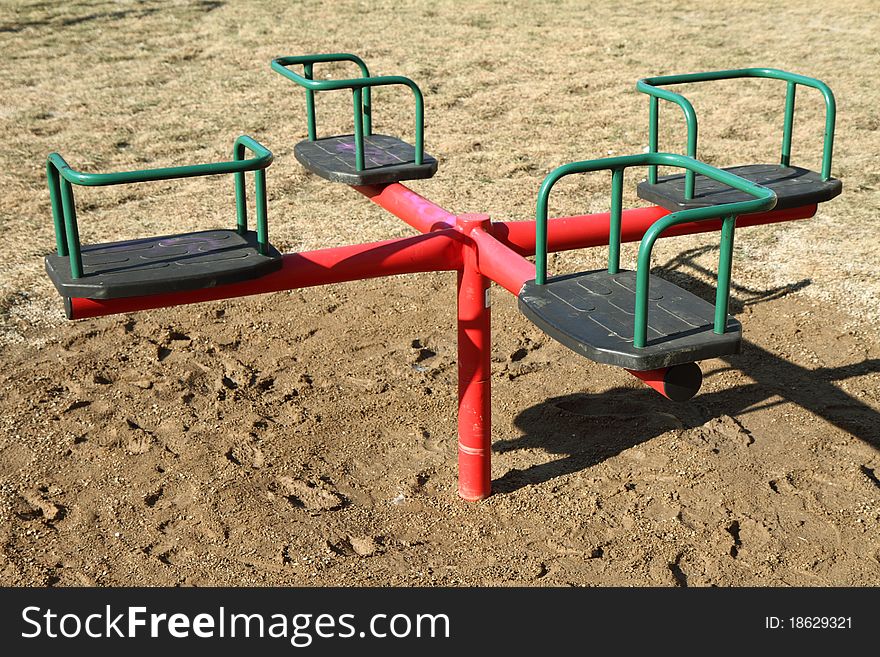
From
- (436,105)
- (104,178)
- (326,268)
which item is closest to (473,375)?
(326,268)

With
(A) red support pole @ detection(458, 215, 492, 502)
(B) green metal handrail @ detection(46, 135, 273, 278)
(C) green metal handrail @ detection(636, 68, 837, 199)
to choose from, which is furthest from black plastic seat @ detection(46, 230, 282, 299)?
(C) green metal handrail @ detection(636, 68, 837, 199)

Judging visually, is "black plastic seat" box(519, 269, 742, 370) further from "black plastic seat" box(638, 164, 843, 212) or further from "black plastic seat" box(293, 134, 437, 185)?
"black plastic seat" box(293, 134, 437, 185)

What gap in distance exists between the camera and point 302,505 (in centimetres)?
412

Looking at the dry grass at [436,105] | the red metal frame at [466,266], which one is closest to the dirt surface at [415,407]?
the dry grass at [436,105]

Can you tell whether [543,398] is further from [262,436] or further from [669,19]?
[669,19]

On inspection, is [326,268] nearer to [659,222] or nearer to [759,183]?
[659,222]

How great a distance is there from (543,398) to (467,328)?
3.71 feet

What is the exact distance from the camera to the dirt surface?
3879mm

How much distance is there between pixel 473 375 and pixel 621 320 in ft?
3.08

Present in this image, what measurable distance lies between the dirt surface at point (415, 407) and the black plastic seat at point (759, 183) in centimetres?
101

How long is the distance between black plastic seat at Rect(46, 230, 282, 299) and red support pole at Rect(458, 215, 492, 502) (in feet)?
2.23

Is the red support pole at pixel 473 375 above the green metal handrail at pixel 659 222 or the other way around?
the other way around

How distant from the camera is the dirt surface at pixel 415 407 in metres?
3.88

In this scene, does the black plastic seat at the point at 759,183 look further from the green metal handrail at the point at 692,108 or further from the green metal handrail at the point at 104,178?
the green metal handrail at the point at 104,178
